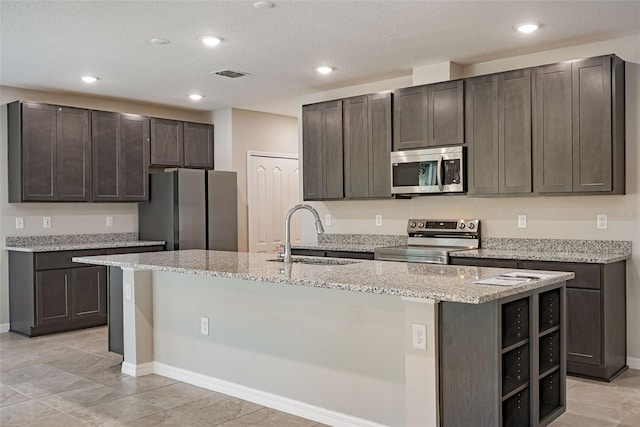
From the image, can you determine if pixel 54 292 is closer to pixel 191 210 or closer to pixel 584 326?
pixel 191 210

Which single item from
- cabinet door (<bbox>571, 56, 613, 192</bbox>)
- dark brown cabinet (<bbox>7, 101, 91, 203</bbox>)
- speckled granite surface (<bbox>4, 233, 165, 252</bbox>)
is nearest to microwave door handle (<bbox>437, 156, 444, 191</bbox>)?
cabinet door (<bbox>571, 56, 613, 192</bbox>)

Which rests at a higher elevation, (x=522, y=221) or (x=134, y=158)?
(x=134, y=158)

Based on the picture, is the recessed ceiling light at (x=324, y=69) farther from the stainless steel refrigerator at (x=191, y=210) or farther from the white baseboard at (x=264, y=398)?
the white baseboard at (x=264, y=398)

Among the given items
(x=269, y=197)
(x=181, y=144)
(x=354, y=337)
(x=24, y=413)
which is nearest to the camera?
(x=354, y=337)

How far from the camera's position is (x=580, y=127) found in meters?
4.39

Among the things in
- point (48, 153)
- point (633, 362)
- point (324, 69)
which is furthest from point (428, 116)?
point (48, 153)

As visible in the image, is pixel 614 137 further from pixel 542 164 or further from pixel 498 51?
pixel 498 51

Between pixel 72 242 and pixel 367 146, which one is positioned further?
pixel 72 242

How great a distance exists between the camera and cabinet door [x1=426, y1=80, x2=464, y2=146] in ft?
16.5

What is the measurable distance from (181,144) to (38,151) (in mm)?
1750

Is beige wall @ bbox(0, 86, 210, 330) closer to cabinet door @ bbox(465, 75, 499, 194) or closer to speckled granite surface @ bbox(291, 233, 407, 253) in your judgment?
speckled granite surface @ bbox(291, 233, 407, 253)

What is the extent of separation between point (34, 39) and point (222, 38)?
54.8 inches

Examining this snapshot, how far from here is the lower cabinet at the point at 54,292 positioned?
569cm

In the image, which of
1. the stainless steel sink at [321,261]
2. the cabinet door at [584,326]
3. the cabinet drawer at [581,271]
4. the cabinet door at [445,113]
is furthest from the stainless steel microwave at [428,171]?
the stainless steel sink at [321,261]
